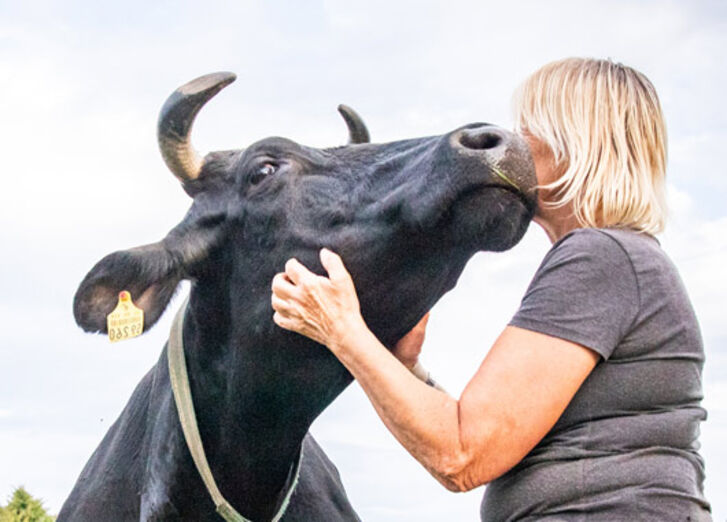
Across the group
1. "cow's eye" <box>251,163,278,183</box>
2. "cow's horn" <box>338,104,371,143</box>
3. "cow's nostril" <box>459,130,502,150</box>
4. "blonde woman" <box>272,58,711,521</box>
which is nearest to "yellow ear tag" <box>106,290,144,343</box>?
"cow's eye" <box>251,163,278,183</box>

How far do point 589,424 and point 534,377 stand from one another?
0.93 ft

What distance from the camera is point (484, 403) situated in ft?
9.89

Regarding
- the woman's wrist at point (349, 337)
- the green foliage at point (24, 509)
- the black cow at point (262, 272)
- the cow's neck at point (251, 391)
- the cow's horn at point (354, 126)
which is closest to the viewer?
the woman's wrist at point (349, 337)

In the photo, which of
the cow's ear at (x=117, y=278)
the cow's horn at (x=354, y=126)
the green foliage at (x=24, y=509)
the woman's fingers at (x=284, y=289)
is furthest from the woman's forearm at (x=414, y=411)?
the green foliage at (x=24, y=509)

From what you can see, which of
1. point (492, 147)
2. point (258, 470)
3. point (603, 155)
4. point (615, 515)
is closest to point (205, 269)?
point (258, 470)

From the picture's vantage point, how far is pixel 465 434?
302 centimetres

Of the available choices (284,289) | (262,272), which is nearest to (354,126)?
(262,272)

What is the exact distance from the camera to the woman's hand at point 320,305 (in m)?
3.21

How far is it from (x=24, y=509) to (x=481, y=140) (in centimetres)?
998

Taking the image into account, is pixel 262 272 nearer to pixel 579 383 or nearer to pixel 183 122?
pixel 183 122

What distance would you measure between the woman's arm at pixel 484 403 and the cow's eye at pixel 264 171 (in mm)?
1321

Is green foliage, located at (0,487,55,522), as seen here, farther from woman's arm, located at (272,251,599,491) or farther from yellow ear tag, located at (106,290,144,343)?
woman's arm, located at (272,251,599,491)

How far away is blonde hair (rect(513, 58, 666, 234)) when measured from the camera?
3.38 metres

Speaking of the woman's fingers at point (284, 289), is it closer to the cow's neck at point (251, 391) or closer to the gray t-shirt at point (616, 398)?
the cow's neck at point (251, 391)
